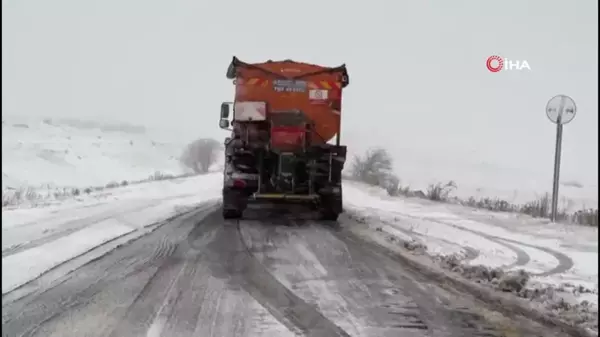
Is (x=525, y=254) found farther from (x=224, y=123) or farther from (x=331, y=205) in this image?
(x=224, y=123)

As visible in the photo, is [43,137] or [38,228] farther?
[43,137]

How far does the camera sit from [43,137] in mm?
32344

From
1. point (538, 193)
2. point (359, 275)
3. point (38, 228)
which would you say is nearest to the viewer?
point (359, 275)

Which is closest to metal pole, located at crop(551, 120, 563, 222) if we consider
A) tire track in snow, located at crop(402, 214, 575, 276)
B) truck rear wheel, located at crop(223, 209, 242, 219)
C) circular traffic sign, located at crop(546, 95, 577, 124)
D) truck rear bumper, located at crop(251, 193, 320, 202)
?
circular traffic sign, located at crop(546, 95, 577, 124)

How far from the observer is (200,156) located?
1667 inches

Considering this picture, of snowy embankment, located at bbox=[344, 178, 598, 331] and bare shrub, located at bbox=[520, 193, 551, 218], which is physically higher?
bare shrub, located at bbox=[520, 193, 551, 218]

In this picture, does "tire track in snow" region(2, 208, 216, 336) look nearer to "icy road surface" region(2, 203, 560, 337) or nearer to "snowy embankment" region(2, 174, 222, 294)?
"icy road surface" region(2, 203, 560, 337)

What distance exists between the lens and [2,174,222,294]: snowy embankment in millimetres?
6312

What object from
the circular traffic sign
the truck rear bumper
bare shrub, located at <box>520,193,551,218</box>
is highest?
the circular traffic sign

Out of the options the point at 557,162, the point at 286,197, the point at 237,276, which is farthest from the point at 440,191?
the point at 237,276

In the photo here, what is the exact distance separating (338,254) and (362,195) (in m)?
11.9

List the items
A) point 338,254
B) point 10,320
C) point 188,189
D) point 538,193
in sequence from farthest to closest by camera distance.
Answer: point 188,189
point 538,193
point 338,254
point 10,320

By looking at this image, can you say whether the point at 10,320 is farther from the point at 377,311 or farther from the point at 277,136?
the point at 277,136

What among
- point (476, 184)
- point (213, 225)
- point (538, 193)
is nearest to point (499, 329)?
point (213, 225)
